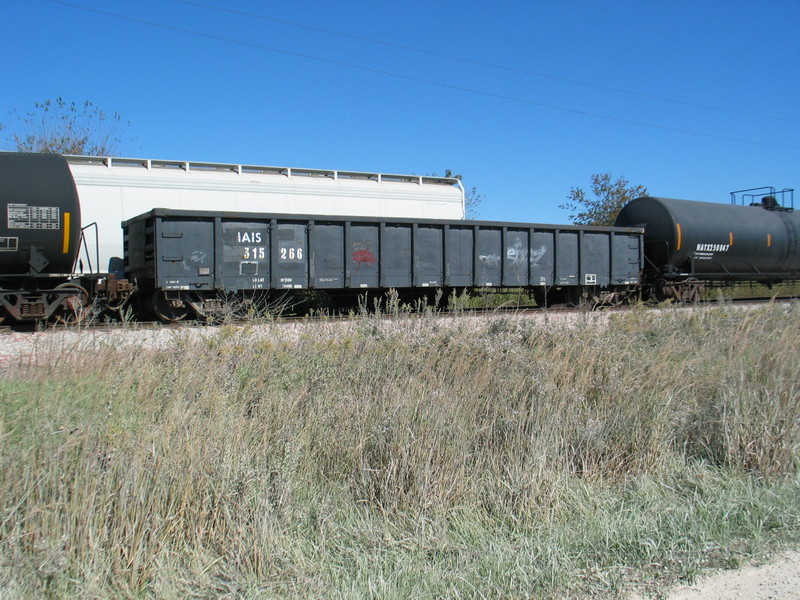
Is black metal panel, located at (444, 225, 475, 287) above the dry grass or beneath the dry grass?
above

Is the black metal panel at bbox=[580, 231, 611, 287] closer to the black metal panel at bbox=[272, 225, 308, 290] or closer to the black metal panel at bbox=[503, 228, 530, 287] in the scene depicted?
the black metal panel at bbox=[503, 228, 530, 287]

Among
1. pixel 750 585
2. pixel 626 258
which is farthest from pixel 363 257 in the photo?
pixel 750 585

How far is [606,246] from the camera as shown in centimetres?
1866

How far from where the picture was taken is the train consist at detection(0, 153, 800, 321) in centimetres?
1182

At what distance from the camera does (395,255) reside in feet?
49.6

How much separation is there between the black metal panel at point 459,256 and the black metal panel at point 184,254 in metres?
6.14

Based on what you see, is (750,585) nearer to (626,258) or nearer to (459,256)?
(459,256)

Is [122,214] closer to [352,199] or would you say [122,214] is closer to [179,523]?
[352,199]

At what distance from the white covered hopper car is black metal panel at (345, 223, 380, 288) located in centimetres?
226

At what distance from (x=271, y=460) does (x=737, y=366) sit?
4.89 metres

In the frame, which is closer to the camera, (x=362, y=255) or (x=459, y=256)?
(x=362, y=255)

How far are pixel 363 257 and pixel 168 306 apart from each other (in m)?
4.71

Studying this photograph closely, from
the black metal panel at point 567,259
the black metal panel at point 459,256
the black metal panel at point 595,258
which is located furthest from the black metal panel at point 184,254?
the black metal panel at point 595,258

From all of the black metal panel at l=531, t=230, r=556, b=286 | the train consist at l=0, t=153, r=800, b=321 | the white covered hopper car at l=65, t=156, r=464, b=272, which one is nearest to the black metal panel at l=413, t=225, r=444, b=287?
the train consist at l=0, t=153, r=800, b=321
